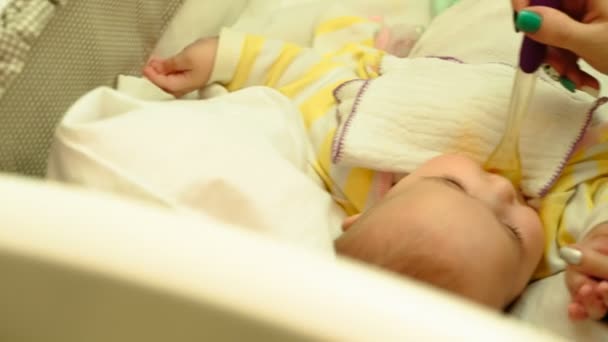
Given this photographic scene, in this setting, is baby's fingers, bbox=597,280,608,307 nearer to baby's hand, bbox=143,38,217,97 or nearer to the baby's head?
the baby's head

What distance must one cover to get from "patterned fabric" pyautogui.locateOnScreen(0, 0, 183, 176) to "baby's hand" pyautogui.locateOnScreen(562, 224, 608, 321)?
46 centimetres

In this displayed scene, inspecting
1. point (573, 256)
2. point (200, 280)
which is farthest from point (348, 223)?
point (200, 280)

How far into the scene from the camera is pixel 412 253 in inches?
24.9

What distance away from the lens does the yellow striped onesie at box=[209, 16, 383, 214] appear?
0.85m

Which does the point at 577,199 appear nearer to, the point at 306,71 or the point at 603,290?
the point at 603,290

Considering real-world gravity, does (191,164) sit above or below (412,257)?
above

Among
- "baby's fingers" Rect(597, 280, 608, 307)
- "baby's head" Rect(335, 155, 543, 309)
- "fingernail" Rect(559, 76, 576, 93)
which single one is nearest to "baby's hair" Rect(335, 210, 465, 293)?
"baby's head" Rect(335, 155, 543, 309)

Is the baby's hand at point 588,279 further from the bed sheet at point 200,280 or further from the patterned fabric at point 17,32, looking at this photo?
the patterned fabric at point 17,32

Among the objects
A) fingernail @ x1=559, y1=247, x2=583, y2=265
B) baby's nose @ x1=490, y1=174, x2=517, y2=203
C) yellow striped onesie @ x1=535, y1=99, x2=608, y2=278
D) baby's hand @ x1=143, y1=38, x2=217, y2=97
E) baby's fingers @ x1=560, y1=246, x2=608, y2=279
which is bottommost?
yellow striped onesie @ x1=535, y1=99, x2=608, y2=278

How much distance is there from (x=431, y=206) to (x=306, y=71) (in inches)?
13.0

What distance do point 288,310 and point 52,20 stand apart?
470 mm

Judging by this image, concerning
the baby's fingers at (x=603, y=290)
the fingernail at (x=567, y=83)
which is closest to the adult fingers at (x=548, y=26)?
the fingernail at (x=567, y=83)

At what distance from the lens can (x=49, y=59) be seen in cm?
66

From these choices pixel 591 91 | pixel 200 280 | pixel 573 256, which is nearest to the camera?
pixel 200 280
